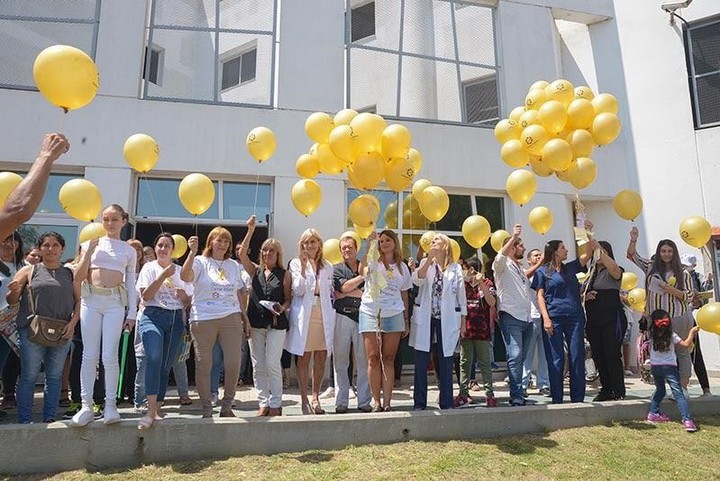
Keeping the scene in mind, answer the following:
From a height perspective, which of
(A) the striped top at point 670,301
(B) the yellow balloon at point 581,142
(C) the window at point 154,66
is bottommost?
(A) the striped top at point 670,301

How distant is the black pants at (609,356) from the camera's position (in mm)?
5324

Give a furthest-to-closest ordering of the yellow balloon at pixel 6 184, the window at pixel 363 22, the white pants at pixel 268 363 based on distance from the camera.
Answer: the window at pixel 363 22 < the yellow balloon at pixel 6 184 < the white pants at pixel 268 363

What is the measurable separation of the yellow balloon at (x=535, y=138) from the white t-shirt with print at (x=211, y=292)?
128 inches

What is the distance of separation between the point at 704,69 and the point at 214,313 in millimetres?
9936

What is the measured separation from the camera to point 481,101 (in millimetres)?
9586

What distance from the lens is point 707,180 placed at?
9.15 m

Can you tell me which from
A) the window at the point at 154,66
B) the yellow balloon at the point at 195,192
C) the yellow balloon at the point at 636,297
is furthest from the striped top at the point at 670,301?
the window at the point at 154,66

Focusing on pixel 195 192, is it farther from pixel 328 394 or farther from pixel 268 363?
pixel 328 394

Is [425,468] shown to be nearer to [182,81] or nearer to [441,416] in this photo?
[441,416]

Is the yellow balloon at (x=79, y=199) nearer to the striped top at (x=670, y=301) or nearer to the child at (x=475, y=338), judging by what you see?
the child at (x=475, y=338)

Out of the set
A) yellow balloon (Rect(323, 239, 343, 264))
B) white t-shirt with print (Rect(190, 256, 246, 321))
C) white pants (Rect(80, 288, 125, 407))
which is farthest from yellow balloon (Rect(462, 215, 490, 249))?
white pants (Rect(80, 288, 125, 407))

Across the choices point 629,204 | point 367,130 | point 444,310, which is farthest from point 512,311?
point 367,130

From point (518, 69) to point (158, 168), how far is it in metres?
6.64

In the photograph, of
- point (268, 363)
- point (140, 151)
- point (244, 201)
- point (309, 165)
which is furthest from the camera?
point (244, 201)
